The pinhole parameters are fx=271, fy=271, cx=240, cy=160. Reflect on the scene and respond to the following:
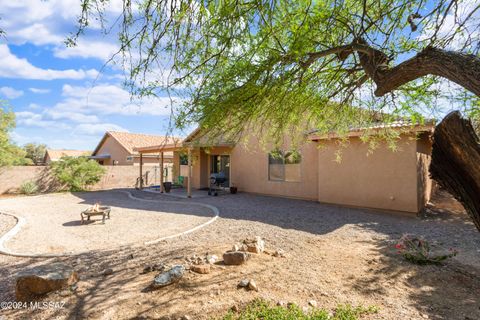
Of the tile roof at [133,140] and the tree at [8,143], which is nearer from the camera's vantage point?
the tree at [8,143]

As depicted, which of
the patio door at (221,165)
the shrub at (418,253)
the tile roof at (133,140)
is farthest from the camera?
the tile roof at (133,140)

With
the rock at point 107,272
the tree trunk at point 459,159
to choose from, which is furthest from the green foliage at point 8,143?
the tree trunk at point 459,159

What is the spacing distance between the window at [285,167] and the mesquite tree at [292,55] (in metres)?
7.89

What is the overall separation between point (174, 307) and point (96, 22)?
333cm

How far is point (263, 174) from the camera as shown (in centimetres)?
1453

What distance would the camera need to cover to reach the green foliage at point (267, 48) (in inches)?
120

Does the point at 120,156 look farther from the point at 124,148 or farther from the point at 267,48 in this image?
the point at 267,48

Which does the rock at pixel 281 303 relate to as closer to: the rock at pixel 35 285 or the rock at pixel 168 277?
the rock at pixel 168 277

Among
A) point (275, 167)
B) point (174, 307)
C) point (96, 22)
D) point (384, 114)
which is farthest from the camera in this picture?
point (275, 167)

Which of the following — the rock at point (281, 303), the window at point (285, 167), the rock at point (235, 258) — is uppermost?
the window at point (285, 167)

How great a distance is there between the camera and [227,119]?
4.36 metres

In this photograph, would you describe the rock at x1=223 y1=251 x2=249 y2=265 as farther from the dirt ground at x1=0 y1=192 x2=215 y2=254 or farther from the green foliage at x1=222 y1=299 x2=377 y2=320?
the dirt ground at x1=0 y1=192 x2=215 y2=254

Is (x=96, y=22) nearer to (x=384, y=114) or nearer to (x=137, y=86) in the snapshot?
(x=137, y=86)

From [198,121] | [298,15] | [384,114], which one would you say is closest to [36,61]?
[198,121]
